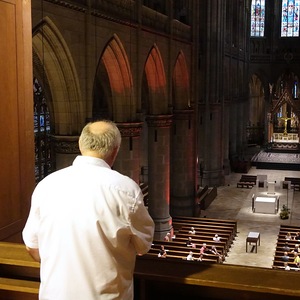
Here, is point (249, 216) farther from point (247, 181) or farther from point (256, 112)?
point (256, 112)

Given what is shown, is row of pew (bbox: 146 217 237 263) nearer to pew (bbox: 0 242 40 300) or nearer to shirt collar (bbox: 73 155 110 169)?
pew (bbox: 0 242 40 300)

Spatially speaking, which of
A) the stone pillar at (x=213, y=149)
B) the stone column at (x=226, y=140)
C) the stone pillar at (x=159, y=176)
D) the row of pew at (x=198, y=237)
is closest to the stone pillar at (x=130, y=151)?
the row of pew at (x=198, y=237)

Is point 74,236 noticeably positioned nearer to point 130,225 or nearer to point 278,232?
point 130,225

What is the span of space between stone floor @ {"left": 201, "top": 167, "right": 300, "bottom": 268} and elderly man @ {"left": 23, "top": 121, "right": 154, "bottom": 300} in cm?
1587

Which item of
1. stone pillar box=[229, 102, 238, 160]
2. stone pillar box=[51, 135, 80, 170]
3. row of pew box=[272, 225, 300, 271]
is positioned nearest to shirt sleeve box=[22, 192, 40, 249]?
stone pillar box=[51, 135, 80, 170]

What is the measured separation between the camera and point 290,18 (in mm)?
44031

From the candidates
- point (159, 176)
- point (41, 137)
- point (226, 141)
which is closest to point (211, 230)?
point (159, 176)

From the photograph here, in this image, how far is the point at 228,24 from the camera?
3541 cm

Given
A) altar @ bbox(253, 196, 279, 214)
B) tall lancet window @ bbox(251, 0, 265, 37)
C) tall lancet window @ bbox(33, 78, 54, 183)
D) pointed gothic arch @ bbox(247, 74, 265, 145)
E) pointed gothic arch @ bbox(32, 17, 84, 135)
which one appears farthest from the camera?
pointed gothic arch @ bbox(247, 74, 265, 145)

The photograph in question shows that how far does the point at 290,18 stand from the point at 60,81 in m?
35.2

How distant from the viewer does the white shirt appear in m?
2.89

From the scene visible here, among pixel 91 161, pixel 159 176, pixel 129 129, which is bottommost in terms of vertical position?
pixel 159 176

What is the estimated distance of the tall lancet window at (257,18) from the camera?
44062 mm

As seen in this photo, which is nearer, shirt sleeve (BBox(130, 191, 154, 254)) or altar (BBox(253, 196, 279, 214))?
shirt sleeve (BBox(130, 191, 154, 254))
